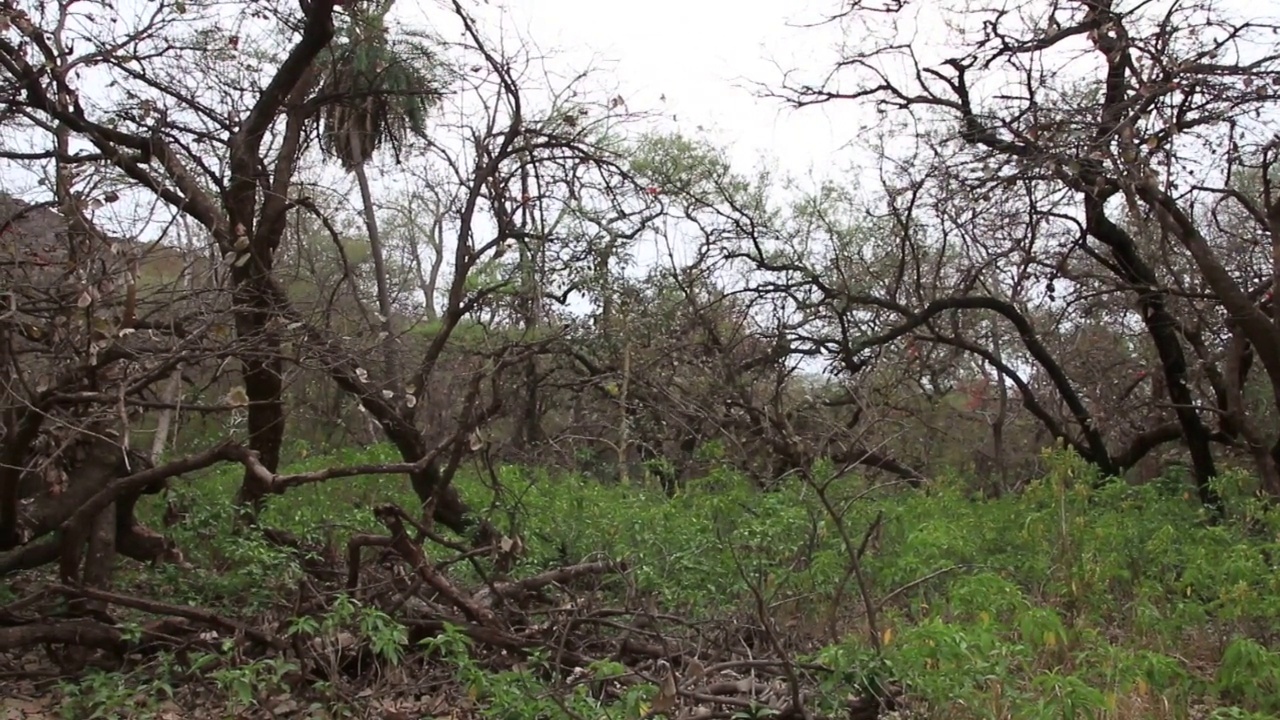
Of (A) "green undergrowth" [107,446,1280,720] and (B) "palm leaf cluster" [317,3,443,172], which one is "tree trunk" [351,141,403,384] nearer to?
(B) "palm leaf cluster" [317,3,443,172]

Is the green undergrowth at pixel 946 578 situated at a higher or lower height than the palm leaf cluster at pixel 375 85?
lower

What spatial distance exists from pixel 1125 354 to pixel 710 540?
24.5 feet

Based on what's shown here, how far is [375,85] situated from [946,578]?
5.64 metres

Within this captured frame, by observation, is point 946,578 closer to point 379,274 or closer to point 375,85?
point 375,85

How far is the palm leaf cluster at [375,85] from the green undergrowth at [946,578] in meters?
3.08

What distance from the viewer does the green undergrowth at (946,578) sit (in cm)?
390

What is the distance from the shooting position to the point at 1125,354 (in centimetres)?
1156

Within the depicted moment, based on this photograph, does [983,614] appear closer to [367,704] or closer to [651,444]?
[367,704]

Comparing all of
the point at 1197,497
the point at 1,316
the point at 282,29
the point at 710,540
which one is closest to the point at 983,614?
the point at 710,540

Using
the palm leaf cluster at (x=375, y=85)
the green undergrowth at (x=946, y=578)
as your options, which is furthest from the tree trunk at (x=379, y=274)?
the green undergrowth at (x=946, y=578)

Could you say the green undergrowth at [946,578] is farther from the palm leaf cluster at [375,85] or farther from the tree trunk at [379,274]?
the palm leaf cluster at [375,85]

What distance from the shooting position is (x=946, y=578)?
19.4 feet

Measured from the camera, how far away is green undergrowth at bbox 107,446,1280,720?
12.8 feet

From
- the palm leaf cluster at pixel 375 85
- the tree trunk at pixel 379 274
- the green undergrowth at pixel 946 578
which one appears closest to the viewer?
the green undergrowth at pixel 946 578
